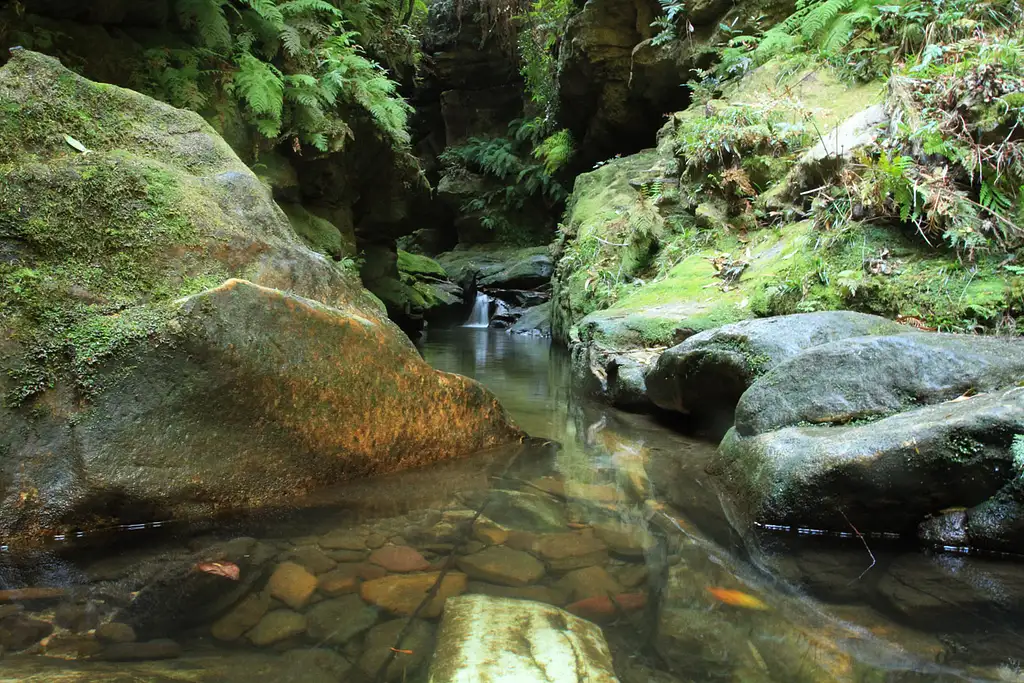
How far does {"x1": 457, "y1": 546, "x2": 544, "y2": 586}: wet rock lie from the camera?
7.14ft

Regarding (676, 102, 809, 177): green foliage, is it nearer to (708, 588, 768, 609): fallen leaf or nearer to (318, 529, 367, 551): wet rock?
(708, 588, 768, 609): fallen leaf

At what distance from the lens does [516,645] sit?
170 cm

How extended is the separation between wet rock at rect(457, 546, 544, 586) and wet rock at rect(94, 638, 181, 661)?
96 centimetres

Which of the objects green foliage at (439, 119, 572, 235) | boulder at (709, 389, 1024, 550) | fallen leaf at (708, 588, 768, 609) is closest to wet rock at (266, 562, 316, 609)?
fallen leaf at (708, 588, 768, 609)

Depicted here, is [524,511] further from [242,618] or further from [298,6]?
[298,6]

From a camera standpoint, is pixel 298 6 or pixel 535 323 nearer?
pixel 298 6

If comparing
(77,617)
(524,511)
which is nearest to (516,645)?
(524,511)

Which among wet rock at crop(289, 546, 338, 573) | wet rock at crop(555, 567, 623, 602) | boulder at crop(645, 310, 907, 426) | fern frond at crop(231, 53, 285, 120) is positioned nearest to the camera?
wet rock at crop(555, 567, 623, 602)

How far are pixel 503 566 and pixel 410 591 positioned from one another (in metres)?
0.38

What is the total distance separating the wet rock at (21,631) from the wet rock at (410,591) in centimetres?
91

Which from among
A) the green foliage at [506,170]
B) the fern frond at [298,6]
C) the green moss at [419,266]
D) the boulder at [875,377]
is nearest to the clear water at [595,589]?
the boulder at [875,377]

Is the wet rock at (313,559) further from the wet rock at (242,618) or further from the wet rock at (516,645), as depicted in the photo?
the wet rock at (516,645)

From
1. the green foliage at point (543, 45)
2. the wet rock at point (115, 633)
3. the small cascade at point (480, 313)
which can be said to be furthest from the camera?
the small cascade at point (480, 313)

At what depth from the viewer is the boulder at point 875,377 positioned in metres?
2.84
